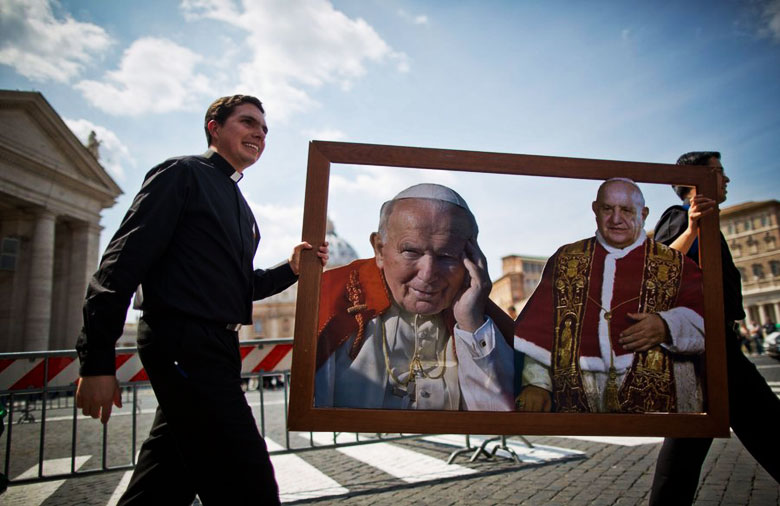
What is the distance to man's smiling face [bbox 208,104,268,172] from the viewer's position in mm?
2406

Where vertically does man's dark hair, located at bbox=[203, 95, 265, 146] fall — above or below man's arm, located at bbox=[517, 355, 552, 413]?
above

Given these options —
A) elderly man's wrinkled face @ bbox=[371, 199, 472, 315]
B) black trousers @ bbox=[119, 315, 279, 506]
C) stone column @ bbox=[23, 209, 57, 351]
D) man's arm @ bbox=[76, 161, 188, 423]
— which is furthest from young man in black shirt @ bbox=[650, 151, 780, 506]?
stone column @ bbox=[23, 209, 57, 351]

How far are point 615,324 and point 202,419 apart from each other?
6.68ft

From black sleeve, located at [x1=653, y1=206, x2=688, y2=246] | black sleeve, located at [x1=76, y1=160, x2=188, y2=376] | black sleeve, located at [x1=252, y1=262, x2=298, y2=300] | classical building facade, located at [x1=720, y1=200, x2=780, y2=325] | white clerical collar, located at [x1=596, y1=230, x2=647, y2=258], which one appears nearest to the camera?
black sleeve, located at [x1=76, y1=160, x2=188, y2=376]

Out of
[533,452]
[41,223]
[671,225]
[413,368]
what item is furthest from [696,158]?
[41,223]

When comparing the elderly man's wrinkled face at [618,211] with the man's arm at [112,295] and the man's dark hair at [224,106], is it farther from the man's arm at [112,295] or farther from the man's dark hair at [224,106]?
the man's arm at [112,295]

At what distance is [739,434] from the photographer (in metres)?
2.76

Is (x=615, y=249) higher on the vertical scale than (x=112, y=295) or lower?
higher

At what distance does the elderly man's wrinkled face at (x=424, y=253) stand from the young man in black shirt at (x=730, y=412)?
129 cm

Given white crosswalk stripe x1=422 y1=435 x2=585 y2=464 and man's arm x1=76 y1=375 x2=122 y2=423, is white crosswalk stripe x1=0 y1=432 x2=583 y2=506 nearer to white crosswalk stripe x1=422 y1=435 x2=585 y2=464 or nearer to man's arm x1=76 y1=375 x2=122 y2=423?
white crosswalk stripe x1=422 y1=435 x2=585 y2=464

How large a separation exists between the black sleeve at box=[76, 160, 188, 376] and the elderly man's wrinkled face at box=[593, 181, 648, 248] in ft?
7.06

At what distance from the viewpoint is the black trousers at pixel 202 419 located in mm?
1751

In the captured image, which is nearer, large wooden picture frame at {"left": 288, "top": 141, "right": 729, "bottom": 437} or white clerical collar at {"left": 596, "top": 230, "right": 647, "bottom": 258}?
large wooden picture frame at {"left": 288, "top": 141, "right": 729, "bottom": 437}

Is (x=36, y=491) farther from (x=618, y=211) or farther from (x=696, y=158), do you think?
(x=696, y=158)
